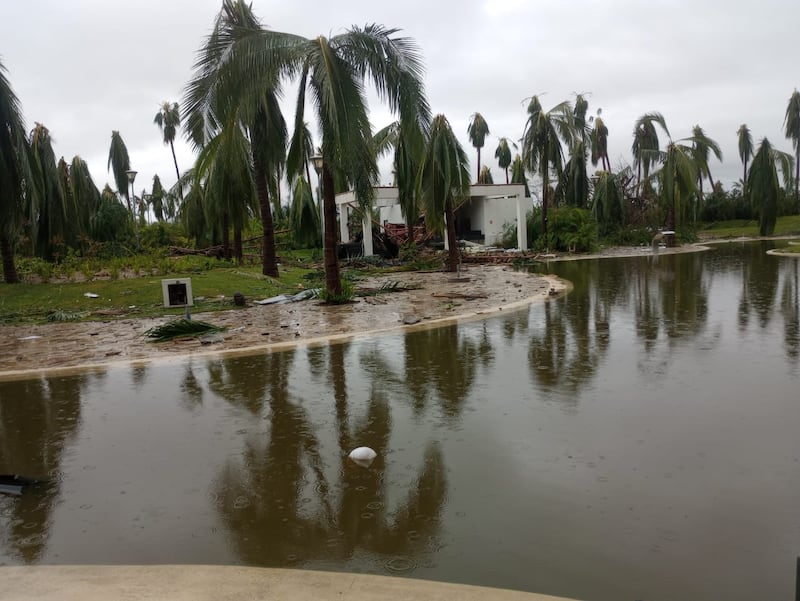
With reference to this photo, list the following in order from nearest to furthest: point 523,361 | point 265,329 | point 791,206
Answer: point 523,361, point 265,329, point 791,206

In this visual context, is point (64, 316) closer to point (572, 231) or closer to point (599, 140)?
point (572, 231)

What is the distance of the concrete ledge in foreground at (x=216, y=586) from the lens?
318cm

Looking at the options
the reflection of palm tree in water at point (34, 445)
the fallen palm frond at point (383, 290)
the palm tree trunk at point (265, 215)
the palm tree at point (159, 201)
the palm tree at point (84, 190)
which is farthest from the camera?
the palm tree at point (159, 201)

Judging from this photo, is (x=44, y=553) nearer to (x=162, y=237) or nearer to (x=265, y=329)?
(x=265, y=329)

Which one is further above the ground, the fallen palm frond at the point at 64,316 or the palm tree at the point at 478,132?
the palm tree at the point at 478,132

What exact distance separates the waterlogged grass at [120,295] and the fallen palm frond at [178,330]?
3.00 m

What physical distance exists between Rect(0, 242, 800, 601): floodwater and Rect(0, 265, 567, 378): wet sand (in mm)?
1035

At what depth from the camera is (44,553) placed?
147 inches

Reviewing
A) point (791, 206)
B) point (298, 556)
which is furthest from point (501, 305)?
point (791, 206)

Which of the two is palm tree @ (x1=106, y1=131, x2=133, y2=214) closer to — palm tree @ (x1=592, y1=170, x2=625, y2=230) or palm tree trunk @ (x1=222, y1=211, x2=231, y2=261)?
palm tree trunk @ (x1=222, y1=211, x2=231, y2=261)

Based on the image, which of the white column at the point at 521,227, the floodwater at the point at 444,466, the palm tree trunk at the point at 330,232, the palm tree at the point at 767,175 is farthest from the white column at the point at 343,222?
the floodwater at the point at 444,466

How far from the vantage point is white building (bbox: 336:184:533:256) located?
114 feet

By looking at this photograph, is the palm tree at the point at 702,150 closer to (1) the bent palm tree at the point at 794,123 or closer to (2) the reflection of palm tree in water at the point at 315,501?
(1) the bent palm tree at the point at 794,123

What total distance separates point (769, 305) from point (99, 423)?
1188cm
